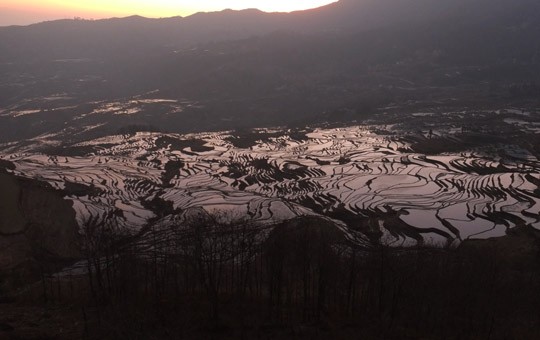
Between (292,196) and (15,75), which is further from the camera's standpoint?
(15,75)

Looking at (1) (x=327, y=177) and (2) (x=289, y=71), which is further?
(2) (x=289, y=71)

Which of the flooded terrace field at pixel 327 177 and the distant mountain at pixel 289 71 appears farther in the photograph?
the distant mountain at pixel 289 71

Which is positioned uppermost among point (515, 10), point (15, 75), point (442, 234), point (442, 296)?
point (515, 10)

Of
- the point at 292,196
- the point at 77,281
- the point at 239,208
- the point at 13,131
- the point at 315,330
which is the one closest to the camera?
the point at 315,330

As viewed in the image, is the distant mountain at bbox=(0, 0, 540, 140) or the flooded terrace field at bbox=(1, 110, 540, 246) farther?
the distant mountain at bbox=(0, 0, 540, 140)

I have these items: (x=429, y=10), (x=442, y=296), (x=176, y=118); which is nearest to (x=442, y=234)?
(x=442, y=296)

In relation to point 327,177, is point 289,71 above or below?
above

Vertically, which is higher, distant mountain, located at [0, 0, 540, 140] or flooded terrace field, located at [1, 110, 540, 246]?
distant mountain, located at [0, 0, 540, 140]

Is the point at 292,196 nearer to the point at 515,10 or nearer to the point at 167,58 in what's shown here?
the point at 167,58

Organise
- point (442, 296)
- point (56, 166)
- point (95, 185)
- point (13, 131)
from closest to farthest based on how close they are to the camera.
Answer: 1. point (442, 296)
2. point (95, 185)
3. point (56, 166)
4. point (13, 131)

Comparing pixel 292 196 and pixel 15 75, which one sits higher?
pixel 15 75

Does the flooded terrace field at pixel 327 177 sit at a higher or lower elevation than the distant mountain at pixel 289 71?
lower
